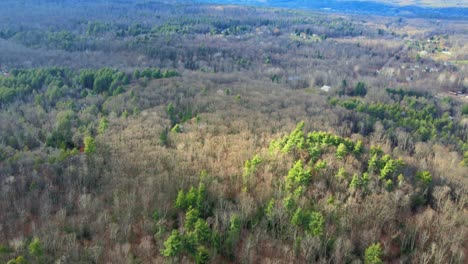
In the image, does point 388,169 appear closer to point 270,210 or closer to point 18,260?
point 270,210

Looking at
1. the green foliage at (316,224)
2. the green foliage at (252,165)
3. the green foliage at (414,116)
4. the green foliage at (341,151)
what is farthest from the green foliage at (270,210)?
the green foliage at (414,116)

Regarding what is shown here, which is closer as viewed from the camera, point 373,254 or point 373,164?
point 373,254

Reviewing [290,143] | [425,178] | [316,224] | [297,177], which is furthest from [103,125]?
[425,178]

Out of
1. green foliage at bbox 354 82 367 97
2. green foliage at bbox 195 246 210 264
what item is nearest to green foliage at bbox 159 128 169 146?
green foliage at bbox 195 246 210 264

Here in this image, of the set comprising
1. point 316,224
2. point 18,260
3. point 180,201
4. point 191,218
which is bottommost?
point 316,224

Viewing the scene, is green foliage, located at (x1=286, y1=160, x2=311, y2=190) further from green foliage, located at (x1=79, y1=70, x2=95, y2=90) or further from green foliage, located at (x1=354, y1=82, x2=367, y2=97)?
green foliage, located at (x1=354, y1=82, x2=367, y2=97)
